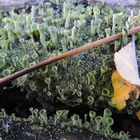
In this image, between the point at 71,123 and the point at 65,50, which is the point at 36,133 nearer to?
the point at 71,123

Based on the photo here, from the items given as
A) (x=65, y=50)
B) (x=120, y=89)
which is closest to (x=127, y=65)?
(x=120, y=89)

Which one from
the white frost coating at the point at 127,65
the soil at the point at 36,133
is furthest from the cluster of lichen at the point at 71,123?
the white frost coating at the point at 127,65

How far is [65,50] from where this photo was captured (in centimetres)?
144

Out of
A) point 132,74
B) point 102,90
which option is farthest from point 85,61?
point 132,74

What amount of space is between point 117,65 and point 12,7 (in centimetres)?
74

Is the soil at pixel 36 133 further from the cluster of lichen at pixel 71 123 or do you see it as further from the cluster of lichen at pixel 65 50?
the cluster of lichen at pixel 65 50

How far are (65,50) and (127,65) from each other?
0.27m

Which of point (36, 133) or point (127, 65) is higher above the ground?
point (127, 65)

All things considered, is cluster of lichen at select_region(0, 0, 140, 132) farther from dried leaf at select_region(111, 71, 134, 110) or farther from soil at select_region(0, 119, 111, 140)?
soil at select_region(0, 119, 111, 140)

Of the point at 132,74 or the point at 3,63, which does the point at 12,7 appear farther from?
the point at 132,74

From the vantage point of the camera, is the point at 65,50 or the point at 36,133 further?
the point at 65,50

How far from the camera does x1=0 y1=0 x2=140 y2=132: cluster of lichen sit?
139 cm

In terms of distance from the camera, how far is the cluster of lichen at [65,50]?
4.58 ft

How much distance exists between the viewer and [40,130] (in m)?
1.29
